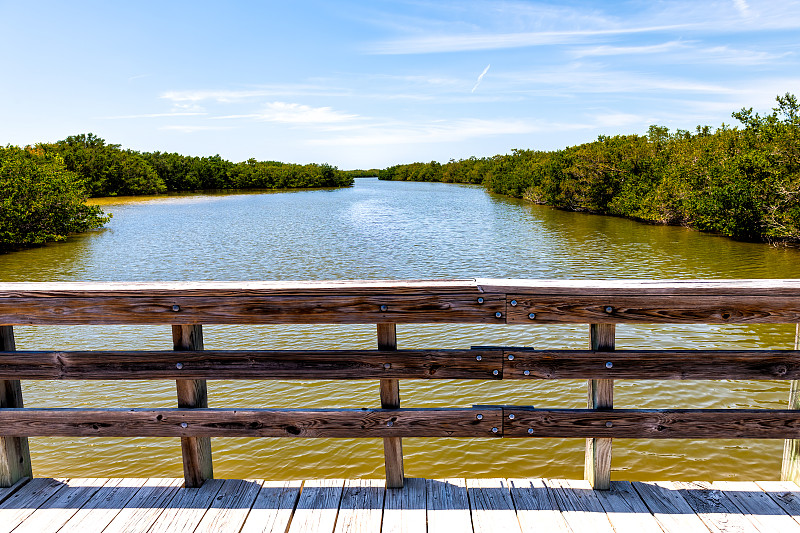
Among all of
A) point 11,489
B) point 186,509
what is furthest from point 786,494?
point 11,489

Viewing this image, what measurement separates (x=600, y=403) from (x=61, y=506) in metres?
2.66

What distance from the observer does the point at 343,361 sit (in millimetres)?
2643

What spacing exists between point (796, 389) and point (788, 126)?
21894mm

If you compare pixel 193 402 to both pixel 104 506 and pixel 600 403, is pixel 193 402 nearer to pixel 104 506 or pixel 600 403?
pixel 104 506

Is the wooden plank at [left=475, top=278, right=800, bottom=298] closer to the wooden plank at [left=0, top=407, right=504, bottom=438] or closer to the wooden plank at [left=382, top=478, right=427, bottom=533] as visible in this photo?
the wooden plank at [left=0, top=407, right=504, bottom=438]

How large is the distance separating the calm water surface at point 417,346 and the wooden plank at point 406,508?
250 centimetres

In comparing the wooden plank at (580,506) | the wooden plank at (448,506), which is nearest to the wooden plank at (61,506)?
the wooden plank at (448,506)

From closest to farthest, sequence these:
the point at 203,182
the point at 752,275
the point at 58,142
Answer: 1. the point at 752,275
2. the point at 58,142
3. the point at 203,182

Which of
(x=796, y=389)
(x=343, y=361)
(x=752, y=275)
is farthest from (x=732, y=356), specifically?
(x=752, y=275)

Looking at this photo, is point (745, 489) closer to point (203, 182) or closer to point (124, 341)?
point (124, 341)

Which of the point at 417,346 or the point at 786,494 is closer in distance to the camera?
the point at 786,494

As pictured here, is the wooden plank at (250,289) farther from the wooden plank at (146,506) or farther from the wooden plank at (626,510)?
the wooden plank at (626,510)

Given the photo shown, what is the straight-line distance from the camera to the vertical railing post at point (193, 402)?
2.71 m

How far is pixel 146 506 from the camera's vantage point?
2.78 metres
